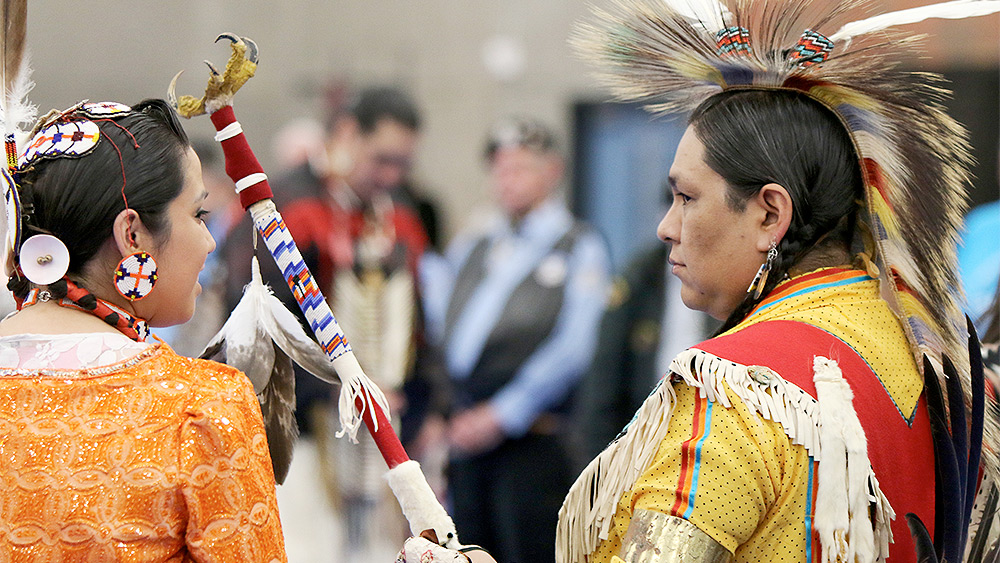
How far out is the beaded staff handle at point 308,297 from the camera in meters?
1.85

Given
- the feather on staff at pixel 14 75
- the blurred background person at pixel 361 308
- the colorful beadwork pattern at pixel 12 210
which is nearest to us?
the colorful beadwork pattern at pixel 12 210

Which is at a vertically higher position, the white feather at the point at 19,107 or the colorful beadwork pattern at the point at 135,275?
the white feather at the point at 19,107

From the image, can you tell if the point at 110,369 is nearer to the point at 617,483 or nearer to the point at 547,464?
the point at 617,483

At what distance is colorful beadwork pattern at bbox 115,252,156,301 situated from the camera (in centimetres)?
169

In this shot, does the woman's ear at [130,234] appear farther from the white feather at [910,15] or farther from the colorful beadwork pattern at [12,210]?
the white feather at [910,15]

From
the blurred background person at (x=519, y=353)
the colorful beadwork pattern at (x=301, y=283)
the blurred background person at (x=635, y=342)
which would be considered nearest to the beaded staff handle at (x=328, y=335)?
the colorful beadwork pattern at (x=301, y=283)

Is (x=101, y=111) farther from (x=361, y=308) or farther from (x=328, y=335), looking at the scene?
(x=361, y=308)

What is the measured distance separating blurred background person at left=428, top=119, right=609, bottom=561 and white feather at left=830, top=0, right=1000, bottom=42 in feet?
9.47

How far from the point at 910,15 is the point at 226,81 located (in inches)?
49.3

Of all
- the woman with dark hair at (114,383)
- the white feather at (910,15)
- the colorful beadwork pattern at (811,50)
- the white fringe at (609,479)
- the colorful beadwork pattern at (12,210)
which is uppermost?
the white feather at (910,15)

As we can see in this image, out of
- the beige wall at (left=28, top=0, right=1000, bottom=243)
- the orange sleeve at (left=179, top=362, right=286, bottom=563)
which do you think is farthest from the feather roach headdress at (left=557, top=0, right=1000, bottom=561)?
the beige wall at (left=28, top=0, right=1000, bottom=243)

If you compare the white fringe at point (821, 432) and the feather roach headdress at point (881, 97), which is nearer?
the white fringe at point (821, 432)

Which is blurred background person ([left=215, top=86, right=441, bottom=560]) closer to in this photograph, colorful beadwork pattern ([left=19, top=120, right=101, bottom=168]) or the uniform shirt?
the uniform shirt

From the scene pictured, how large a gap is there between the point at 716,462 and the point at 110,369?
952mm
